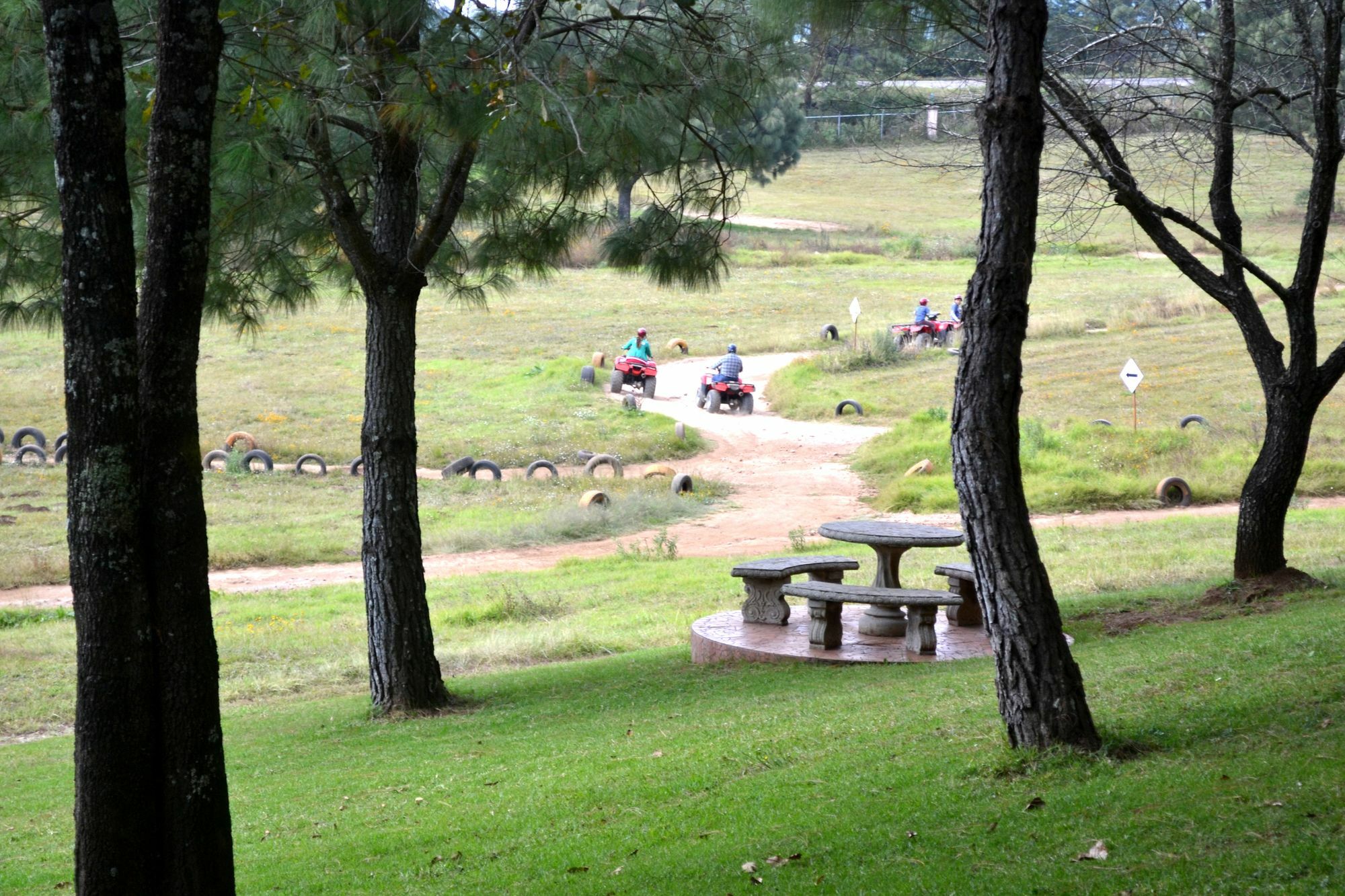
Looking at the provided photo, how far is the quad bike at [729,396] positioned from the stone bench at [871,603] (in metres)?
19.4

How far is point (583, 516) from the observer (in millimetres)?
19094

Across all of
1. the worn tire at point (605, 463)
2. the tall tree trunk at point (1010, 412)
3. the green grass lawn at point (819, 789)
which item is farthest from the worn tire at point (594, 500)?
the tall tree trunk at point (1010, 412)

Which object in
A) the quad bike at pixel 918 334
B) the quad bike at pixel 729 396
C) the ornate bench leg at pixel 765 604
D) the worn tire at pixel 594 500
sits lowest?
the worn tire at pixel 594 500

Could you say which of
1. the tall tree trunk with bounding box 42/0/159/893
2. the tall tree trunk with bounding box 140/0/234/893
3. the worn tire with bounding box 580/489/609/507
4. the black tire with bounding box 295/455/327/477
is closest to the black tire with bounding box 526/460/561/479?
the worn tire with bounding box 580/489/609/507

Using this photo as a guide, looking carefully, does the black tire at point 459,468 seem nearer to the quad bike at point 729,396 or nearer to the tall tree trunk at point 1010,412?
the quad bike at point 729,396

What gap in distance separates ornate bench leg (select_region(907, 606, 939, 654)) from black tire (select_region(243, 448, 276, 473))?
1668 centimetres

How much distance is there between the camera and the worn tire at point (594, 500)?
19.9m

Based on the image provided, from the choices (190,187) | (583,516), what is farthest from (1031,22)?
(583,516)

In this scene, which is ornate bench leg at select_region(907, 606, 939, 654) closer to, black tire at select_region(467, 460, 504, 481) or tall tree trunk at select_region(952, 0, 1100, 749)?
tall tree trunk at select_region(952, 0, 1100, 749)

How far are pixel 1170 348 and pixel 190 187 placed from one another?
103ft

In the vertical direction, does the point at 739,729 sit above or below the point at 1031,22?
below

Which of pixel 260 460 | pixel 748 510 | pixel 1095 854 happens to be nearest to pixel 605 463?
pixel 748 510

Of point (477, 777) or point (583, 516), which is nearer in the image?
point (477, 777)

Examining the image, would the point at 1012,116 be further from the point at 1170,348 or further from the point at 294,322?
the point at 294,322
